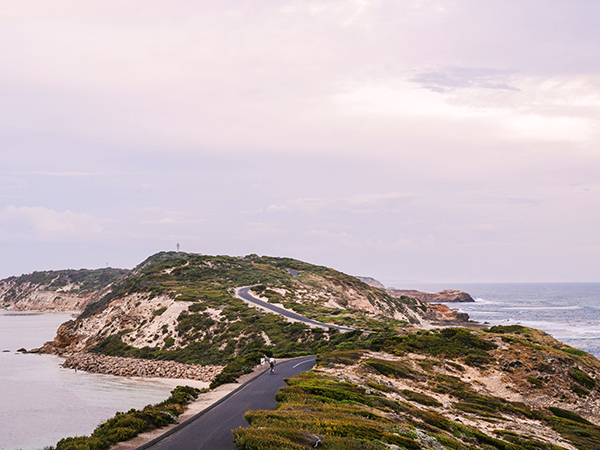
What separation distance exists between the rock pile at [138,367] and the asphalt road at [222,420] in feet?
67.6

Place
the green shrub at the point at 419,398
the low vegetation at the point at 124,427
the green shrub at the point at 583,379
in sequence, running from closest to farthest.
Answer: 1. the low vegetation at the point at 124,427
2. the green shrub at the point at 419,398
3. the green shrub at the point at 583,379

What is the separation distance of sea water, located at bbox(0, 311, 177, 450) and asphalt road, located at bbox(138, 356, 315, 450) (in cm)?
1369

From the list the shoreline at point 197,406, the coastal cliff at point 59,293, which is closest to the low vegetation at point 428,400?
the shoreline at point 197,406

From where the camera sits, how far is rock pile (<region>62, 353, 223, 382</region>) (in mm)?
51375

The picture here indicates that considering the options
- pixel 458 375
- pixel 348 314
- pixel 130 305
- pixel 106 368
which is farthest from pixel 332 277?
pixel 458 375

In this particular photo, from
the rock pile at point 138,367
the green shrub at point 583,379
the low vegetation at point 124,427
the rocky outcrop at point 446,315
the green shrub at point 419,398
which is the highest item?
the low vegetation at point 124,427

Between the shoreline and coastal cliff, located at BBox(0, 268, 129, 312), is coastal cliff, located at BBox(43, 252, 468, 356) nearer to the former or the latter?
the shoreline

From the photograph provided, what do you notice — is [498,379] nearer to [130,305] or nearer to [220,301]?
[220,301]

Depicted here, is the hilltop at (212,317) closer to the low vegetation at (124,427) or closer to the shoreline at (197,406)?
the shoreline at (197,406)

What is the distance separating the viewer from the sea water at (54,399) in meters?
31.0

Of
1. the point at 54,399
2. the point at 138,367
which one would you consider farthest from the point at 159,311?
the point at 54,399

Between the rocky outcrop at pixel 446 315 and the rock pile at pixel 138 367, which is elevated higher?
the rock pile at pixel 138 367

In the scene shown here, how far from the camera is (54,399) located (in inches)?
1623

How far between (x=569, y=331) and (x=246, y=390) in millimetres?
105878
